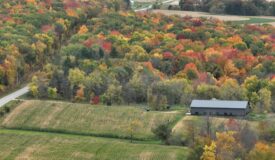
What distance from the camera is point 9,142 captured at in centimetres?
6294

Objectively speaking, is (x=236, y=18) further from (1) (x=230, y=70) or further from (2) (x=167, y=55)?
(1) (x=230, y=70)

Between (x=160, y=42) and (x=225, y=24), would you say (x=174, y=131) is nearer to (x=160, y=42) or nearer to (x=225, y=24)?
(x=160, y=42)

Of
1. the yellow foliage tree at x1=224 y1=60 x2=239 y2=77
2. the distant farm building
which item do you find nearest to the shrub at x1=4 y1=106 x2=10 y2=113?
the distant farm building

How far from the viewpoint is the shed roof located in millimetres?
67188

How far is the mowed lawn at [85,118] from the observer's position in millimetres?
66312

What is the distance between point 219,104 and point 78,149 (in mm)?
16117

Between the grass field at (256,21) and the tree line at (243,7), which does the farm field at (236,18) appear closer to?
the grass field at (256,21)

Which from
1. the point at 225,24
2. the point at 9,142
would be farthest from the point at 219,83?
the point at 225,24

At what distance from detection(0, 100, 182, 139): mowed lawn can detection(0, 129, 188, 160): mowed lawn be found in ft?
7.53

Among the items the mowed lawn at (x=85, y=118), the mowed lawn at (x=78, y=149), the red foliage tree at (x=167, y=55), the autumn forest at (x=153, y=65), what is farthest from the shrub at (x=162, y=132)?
the red foliage tree at (x=167, y=55)

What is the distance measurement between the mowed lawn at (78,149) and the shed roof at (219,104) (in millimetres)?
8882

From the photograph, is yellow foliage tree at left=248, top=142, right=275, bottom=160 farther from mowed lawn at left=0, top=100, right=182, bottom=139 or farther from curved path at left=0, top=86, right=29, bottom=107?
curved path at left=0, top=86, right=29, bottom=107

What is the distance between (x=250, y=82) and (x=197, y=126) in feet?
49.2

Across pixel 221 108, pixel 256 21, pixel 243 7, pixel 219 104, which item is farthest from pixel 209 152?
pixel 243 7
